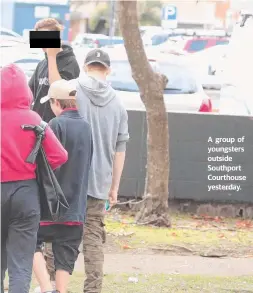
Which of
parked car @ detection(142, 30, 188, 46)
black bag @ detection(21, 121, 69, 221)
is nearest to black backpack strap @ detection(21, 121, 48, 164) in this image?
black bag @ detection(21, 121, 69, 221)

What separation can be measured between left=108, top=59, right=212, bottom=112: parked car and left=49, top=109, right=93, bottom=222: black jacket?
7470 millimetres

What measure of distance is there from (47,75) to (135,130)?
348cm

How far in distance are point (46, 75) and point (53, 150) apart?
1.02 meters

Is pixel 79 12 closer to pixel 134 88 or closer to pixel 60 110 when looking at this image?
pixel 134 88

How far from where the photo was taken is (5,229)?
5.37m

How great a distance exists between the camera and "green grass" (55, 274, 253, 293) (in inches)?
270

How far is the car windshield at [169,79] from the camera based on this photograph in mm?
14039

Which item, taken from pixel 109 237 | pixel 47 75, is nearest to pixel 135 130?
pixel 109 237

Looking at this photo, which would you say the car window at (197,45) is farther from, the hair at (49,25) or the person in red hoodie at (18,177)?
the person in red hoodie at (18,177)

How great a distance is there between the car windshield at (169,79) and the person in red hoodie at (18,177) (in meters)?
8.54

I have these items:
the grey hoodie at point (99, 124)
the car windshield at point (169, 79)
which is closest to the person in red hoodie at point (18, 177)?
the grey hoodie at point (99, 124)

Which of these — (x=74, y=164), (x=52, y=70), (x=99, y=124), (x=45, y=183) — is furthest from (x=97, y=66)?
(x=45, y=183)

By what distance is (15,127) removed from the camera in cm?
525

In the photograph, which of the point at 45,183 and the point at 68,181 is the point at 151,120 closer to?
the point at 68,181
